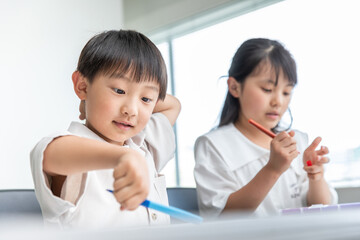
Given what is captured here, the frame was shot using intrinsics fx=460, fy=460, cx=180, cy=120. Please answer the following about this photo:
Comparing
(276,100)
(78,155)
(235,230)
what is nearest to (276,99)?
(276,100)

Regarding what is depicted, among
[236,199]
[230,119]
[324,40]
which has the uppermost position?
[324,40]

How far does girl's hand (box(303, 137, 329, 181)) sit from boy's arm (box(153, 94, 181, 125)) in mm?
209

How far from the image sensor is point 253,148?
2.34 ft

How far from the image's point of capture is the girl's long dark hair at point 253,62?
28.9 inches

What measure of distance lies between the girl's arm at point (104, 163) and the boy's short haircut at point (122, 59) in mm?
111

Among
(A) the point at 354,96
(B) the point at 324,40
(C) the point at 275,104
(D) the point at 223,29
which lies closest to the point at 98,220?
(C) the point at 275,104

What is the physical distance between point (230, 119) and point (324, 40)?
2.24 feet

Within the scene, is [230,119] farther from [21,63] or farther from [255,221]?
[21,63]

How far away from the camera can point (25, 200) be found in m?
0.50

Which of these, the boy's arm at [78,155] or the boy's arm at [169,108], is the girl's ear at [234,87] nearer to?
the boy's arm at [169,108]

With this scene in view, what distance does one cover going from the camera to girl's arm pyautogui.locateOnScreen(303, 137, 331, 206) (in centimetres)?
66

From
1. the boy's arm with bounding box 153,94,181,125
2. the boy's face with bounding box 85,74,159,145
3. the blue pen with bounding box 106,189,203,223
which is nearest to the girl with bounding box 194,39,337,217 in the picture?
the boy's arm with bounding box 153,94,181,125

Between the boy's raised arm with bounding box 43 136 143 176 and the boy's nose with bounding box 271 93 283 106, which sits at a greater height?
the boy's nose with bounding box 271 93 283 106

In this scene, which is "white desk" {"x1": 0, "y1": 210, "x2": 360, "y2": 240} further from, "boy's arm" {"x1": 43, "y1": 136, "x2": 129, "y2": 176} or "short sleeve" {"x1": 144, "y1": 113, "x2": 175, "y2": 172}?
"short sleeve" {"x1": 144, "y1": 113, "x2": 175, "y2": 172}
